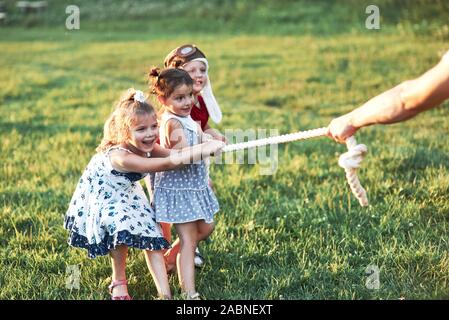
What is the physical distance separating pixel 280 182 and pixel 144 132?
206 cm

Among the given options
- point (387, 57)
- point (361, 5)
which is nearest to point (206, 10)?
point (361, 5)

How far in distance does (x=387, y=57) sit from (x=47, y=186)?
661cm

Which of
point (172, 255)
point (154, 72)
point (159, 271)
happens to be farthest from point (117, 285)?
point (154, 72)

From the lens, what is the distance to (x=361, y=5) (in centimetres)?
1460

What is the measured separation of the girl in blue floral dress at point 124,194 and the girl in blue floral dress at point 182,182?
0.09 m

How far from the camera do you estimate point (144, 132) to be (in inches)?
137

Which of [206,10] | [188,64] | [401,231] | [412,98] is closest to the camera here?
[412,98]

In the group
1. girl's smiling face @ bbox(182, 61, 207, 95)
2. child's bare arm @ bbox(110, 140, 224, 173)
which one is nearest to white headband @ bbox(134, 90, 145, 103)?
child's bare arm @ bbox(110, 140, 224, 173)

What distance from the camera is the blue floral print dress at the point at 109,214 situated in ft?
11.3

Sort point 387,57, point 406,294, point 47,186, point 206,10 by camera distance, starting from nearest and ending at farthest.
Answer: point 406,294 < point 47,186 < point 387,57 < point 206,10

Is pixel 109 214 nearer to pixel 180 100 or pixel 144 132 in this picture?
pixel 144 132
